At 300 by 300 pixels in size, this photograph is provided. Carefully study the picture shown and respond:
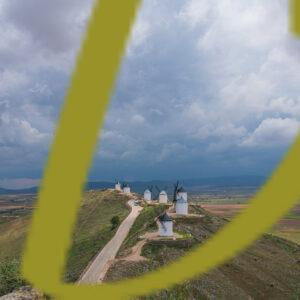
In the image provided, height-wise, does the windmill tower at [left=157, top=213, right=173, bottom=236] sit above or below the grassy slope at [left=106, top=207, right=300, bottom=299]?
above

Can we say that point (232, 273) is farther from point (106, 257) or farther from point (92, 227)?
point (92, 227)

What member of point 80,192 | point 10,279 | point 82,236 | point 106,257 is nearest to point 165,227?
point 106,257

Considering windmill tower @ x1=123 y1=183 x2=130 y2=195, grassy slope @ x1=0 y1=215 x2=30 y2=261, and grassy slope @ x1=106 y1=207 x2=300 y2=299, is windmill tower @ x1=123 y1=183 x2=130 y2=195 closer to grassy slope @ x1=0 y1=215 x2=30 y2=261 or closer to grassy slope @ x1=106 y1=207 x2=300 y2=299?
grassy slope @ x1=0 y1=215 x2=30 y2=261

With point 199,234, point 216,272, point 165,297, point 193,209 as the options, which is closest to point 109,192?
point 193,209

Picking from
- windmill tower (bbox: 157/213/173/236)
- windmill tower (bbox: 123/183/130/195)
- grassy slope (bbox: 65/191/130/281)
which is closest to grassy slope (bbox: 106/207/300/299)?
windmill tower (bbox: 157/213/173/236)

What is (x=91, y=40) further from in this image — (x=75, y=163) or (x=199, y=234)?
(x=199, y=234)
